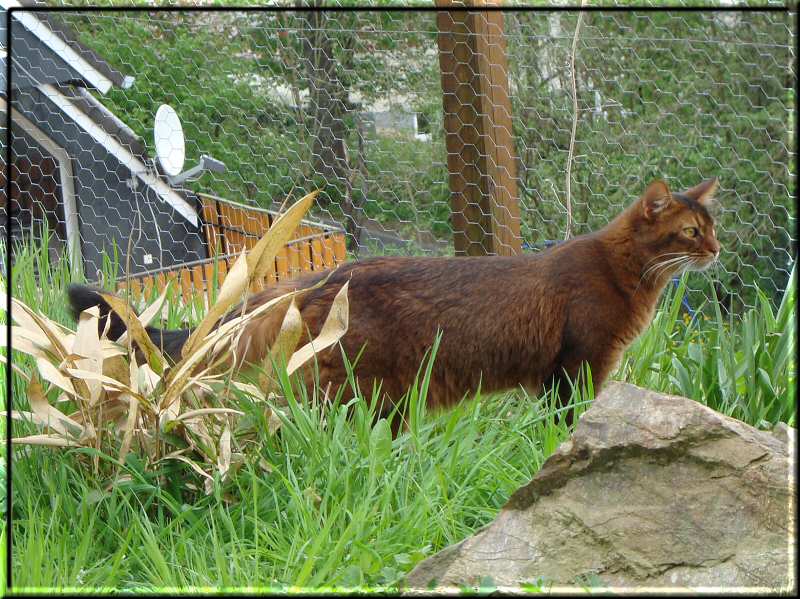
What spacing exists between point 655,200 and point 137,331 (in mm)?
1910

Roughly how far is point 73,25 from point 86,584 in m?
7.57

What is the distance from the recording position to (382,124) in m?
7.32

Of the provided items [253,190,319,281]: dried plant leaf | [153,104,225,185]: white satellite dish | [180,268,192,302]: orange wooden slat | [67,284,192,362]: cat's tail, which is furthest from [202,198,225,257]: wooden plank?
[253,190,319,281]: dried plant leaf

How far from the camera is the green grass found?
202 centimetres

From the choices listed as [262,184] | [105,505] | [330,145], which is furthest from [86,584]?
[262,184]

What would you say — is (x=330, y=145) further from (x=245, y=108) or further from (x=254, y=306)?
(x=254, y=306)

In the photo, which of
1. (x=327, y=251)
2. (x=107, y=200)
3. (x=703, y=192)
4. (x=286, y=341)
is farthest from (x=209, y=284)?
(x=107, y=200)

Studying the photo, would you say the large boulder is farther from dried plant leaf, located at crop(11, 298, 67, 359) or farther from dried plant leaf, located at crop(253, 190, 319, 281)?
dried plant leaf, located at crop(11, 298, 67, 359)

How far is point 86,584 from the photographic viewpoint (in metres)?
2.01

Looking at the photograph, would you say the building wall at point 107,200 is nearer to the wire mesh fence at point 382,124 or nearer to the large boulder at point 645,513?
the wire mesh fence at point 382,124

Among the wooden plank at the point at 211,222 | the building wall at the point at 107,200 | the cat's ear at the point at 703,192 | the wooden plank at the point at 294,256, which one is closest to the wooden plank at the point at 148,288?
the wooden plank at the point at 294,256

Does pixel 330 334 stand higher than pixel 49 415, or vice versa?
pixel 330 334

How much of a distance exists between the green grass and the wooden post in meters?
1.34

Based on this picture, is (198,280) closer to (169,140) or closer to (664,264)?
(169,140)
